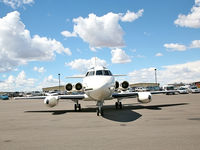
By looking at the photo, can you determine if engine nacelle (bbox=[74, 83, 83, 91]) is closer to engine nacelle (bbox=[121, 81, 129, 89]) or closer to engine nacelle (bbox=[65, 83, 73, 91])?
engine nacelle (bbox=[65, 83, 73, 91])

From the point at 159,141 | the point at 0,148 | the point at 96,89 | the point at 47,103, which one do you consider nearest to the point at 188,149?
the point at 159,141

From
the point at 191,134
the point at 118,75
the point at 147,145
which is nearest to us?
the point at 147,145

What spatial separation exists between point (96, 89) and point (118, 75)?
24.7 ft

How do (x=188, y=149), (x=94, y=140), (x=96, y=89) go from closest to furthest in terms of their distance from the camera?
(x=188, y=149) < (x=94, y=140) < (x=96, y=89)

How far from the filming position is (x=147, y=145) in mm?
5660

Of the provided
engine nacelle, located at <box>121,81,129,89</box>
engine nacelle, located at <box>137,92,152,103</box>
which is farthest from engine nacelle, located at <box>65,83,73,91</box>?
engine nacelle, located at <box>137,92,152,103</box>

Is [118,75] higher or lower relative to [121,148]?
higher

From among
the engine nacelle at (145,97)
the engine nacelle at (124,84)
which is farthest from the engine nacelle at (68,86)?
the engine nacelle at (145,97)

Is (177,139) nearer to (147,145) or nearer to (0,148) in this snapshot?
(147,145)

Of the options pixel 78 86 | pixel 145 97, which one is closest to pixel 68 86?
pixel 78 86

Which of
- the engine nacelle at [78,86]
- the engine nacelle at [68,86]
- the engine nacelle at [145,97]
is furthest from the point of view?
the engine nacelle at [68,86]

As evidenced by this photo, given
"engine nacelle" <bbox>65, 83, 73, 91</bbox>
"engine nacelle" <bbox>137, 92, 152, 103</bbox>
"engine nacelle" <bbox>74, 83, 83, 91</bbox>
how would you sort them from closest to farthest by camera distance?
"engine nacelle" <bbox>137, 92, 152, 103</bbox>, "engine nacelle" <bbox>74, 83, 83, 91</bbox>, "engine nacelle" <bbox>65, 83, 73, 91</bbox>

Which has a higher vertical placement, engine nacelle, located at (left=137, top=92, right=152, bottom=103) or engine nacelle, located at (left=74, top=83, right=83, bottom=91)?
engine nacelle, located at (left=74, top=83, right=83, bottom=91)

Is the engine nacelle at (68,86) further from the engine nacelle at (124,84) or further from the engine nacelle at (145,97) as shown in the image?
the engine nacelle at (145,97)
